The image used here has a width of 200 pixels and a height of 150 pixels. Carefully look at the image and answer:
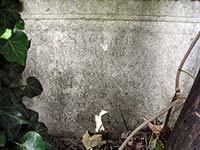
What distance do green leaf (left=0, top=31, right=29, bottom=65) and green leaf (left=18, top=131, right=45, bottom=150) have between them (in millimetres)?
255

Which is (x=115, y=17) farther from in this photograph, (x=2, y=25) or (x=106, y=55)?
(x=2, y=25)

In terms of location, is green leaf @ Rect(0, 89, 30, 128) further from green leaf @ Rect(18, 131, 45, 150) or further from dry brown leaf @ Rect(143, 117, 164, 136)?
dry brown leaf @ Rect(143, 117, 164, 136)

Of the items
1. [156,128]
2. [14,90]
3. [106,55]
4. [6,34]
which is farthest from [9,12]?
[156,128]

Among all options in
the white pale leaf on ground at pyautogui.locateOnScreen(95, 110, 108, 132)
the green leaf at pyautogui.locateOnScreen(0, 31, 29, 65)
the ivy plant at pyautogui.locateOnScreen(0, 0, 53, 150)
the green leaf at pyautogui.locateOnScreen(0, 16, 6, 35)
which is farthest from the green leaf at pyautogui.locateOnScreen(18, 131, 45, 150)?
the white pale leaf on ground at pyautogui.locateOnScreen(95, 110, 108, 132)

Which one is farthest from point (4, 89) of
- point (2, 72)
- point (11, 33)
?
point (11, 33)

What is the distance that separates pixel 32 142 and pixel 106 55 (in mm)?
518

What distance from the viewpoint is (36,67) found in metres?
1.55

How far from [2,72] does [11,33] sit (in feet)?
0.59

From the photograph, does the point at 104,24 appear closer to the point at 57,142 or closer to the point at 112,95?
the point at 112,95

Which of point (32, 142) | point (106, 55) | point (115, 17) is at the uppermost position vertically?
point (115, 17)

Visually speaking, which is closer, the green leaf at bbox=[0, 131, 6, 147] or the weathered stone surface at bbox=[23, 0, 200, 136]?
the green leaf at bbox=[0, 131, 6, 147]

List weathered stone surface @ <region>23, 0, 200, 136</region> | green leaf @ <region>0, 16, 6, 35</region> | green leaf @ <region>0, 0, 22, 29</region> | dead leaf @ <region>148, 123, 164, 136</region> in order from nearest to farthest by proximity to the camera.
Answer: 1. green leaf @ <region>0, 16, 6, 35</region>
2. green leaf @ <region>0, 0, 22, 29</region>
3. weathered stone surface @ <region>23, 0, 200, 136</region>
4. dead leaf @ <region>148, 123, 164, 136</region>

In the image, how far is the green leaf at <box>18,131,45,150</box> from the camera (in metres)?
1.18

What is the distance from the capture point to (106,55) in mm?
1520
